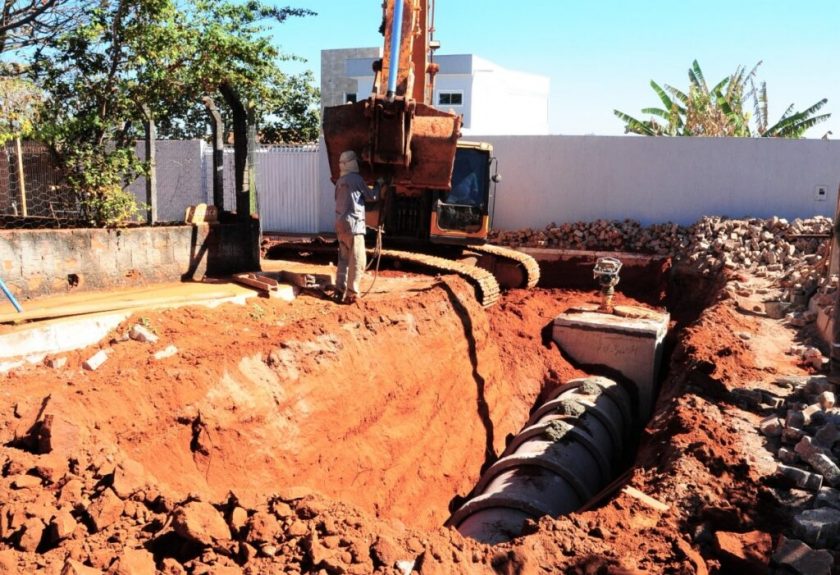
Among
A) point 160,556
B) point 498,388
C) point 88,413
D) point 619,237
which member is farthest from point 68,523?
point 619,237

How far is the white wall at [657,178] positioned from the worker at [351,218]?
33.0 ft

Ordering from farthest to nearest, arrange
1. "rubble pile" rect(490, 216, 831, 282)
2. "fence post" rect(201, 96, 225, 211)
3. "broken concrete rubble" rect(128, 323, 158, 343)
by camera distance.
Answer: "rubble pile" rect(490, 216, 831, 282) < "fence post" rect(201, 96, 225, 211) < "broken concrete rubble" rect(128, 323, 158, 343)

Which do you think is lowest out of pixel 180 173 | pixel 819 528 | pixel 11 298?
pixel 819 528

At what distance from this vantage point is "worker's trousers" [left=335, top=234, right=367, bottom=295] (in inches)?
332

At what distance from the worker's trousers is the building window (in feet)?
62.8

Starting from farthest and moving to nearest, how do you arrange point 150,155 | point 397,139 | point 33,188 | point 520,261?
point 520,261 → point 150,155 → point 33,188 → point 397,139

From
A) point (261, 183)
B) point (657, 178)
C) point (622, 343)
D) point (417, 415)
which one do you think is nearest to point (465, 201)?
point (622, 343)

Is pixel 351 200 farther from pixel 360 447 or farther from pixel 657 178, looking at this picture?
pixel 657 178

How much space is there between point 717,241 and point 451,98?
48.0 ft

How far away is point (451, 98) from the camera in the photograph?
2666cm

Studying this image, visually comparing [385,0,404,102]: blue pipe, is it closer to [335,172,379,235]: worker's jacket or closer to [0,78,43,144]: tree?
[335,172,379,235]: worker's jacket

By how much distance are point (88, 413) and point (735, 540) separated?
456cm

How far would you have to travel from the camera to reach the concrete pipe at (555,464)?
254 inches

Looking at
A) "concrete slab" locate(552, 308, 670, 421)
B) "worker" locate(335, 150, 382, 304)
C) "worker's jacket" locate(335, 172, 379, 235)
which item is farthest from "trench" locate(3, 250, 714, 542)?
"worker's jacket" locate(335, 172, 379, 235)
